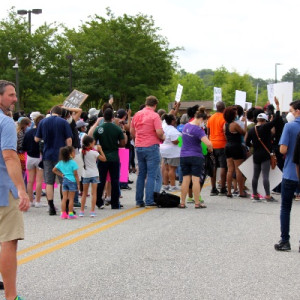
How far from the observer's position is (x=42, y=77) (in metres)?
46.9

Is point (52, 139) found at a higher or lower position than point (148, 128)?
lower

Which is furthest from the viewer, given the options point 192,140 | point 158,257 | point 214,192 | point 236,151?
point 214,192

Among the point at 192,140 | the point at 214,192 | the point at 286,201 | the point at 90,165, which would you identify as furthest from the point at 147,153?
the point at 286,201

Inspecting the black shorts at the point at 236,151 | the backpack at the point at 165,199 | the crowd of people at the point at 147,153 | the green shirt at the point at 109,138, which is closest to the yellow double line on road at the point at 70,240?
the crowd of people at the point at 147,153

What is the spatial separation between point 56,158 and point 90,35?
3949 centimetres

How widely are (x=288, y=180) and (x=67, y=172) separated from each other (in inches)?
166

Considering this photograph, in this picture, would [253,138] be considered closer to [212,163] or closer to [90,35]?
[212,163]

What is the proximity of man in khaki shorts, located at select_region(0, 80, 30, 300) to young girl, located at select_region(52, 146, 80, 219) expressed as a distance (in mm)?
5722

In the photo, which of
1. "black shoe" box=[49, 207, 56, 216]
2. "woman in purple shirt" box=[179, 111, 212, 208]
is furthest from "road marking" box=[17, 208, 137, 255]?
"woman in purple shirt" box=[179, 111, 212, 208]

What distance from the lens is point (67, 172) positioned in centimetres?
1151

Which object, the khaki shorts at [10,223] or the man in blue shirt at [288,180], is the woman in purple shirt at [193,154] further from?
the khaki shorts at [10,223]

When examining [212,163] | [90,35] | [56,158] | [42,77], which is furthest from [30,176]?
[90,35]

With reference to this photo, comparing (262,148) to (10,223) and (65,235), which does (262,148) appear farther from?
(10,223)

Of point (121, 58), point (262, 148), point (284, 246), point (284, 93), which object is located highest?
point (121, 58)
